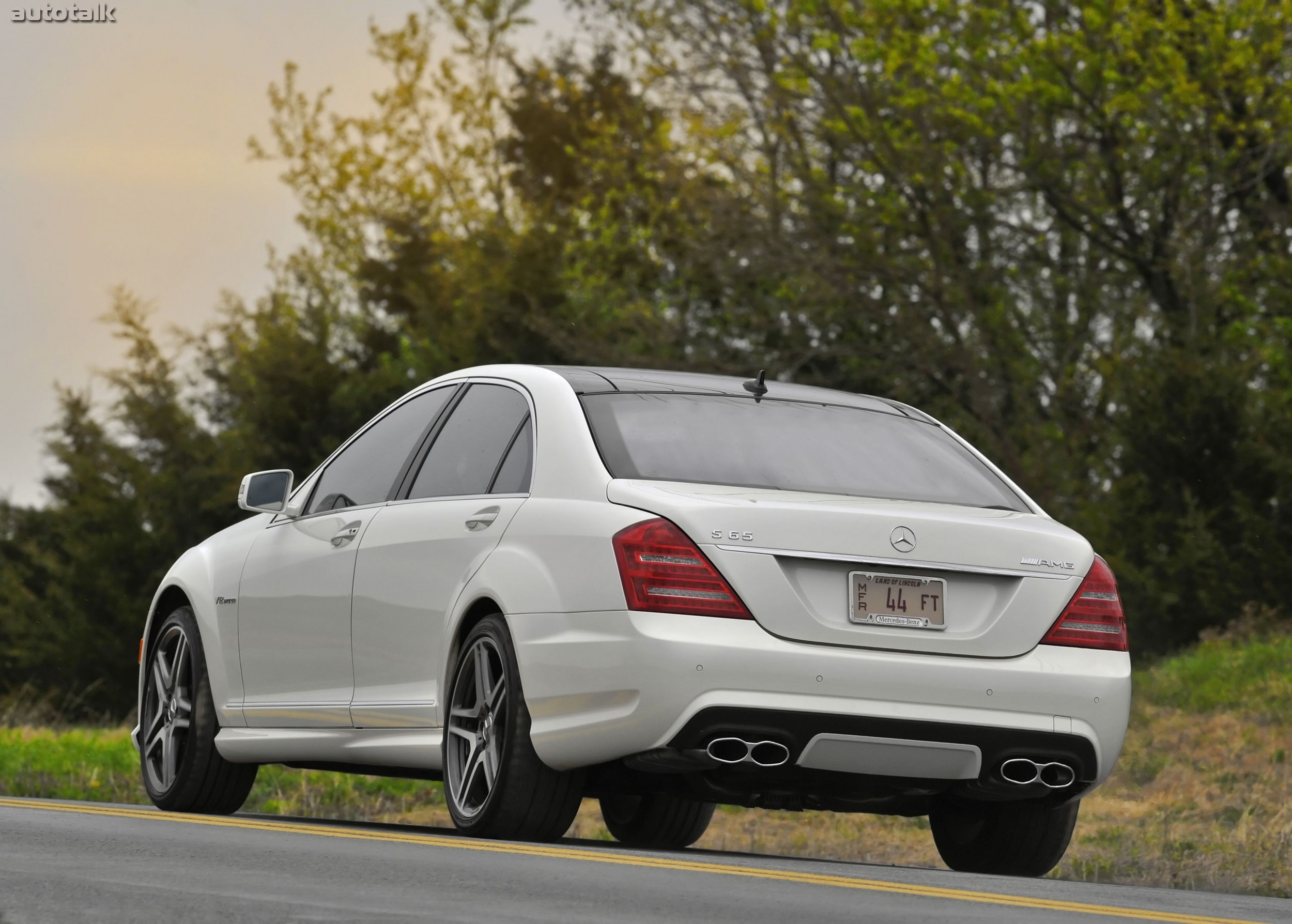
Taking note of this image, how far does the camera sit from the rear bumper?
653 cm

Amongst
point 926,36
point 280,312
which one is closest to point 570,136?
point 280,312

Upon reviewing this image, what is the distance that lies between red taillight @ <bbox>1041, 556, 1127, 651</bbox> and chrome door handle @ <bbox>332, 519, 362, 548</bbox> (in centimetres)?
270

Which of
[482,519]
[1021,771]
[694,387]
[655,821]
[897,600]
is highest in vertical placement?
[694,387]

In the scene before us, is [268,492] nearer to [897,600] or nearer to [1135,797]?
[897,600]

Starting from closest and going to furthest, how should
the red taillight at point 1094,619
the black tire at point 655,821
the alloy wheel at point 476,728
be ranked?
the red taillight at point 1094,619 < the alloy wheel at point 476,728 < the black tire at point 655,821

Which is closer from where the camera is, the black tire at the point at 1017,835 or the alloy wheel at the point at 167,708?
the black tire at the point at 1017,835

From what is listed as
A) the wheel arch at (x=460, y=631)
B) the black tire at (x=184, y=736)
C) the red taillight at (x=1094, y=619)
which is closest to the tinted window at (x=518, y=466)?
the wheel arch at (x=460, y=631)

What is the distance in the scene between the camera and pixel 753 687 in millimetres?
6555

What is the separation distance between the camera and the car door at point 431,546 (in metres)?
7.41

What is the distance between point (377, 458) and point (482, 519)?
138 centimetres

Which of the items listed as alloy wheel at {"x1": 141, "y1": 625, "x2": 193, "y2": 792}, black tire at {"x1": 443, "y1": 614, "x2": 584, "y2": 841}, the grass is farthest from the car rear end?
alloy wheel at {"x1": 141, "y1": 625, "x2": 193, "y2": 792}

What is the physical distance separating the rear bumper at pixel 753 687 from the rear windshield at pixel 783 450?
2.04 ft

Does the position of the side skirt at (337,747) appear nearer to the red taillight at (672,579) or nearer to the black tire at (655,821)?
the red taillight at (672,579)

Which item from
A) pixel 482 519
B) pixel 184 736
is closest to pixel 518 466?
pixel 482 519
